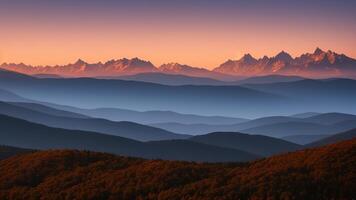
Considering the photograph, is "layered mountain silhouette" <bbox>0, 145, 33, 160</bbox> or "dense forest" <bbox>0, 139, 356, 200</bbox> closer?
"dense forest" <bbox>0, 139, 356, 200</bbox>

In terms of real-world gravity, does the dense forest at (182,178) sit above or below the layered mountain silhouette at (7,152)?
above

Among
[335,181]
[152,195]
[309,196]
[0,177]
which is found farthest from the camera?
[0,177]

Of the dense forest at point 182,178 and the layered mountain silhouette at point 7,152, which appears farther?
the layered mountain silhouette at point 7,152

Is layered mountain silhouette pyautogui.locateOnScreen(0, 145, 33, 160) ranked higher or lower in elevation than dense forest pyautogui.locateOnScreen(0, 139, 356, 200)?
lower

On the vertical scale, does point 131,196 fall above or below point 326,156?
below

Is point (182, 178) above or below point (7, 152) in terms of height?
above

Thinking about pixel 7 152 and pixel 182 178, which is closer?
pixel 182 178

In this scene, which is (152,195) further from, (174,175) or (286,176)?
(286,176)

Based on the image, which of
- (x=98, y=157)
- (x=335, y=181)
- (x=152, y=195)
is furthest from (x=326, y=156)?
(x=98, y=157)
